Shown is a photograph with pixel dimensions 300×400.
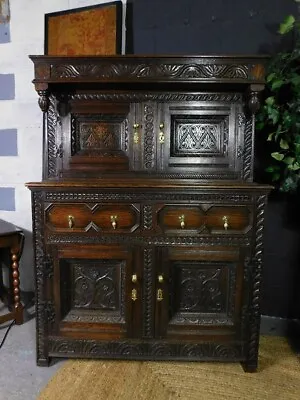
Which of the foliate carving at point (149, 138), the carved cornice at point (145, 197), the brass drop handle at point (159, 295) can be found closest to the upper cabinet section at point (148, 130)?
the foliate carving at point (149, 138)

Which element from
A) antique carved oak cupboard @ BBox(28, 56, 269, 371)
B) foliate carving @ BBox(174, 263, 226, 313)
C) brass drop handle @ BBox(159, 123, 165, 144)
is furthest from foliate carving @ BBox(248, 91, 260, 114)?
foliate carving @ BBox(174, 263, 226, 313)

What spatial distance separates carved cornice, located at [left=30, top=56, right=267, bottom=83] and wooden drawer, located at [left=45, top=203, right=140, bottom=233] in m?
0.62

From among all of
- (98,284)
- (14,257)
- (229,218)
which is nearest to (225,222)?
(229,218)

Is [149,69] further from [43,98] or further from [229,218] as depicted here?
[229,218]

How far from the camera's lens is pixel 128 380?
4.69ft

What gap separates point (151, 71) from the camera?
1410 millimetres

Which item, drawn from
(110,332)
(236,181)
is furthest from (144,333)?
(236,181)

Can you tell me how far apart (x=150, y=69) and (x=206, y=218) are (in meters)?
0.76

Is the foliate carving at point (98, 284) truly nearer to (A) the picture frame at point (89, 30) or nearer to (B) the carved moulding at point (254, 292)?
(B) the carved moulding at point (254, 292)

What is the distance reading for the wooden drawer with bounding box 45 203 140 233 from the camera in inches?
55.6

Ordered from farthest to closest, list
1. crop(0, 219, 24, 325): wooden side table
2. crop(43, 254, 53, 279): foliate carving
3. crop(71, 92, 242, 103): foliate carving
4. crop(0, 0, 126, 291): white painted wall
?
crop(0, 0, 126, 291): white painted wall → crop(0, 219, 24, 325): wooden side table → crop(71, 92, 242, 103): foliate carving → crop(43, 254, 53, 279): foliate carving

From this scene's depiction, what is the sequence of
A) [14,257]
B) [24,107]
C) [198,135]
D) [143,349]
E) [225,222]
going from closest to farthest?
1. [225,222]
2. [143,349]
3. [198,135]
4. [14,257]
5. [24,107]

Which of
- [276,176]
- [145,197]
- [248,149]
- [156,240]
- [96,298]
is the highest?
[248,149]

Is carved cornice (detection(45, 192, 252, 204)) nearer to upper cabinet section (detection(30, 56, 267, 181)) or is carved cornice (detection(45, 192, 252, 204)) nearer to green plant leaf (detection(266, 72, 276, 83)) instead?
upper cabinet section (detection(30, 56, 267, 181))
